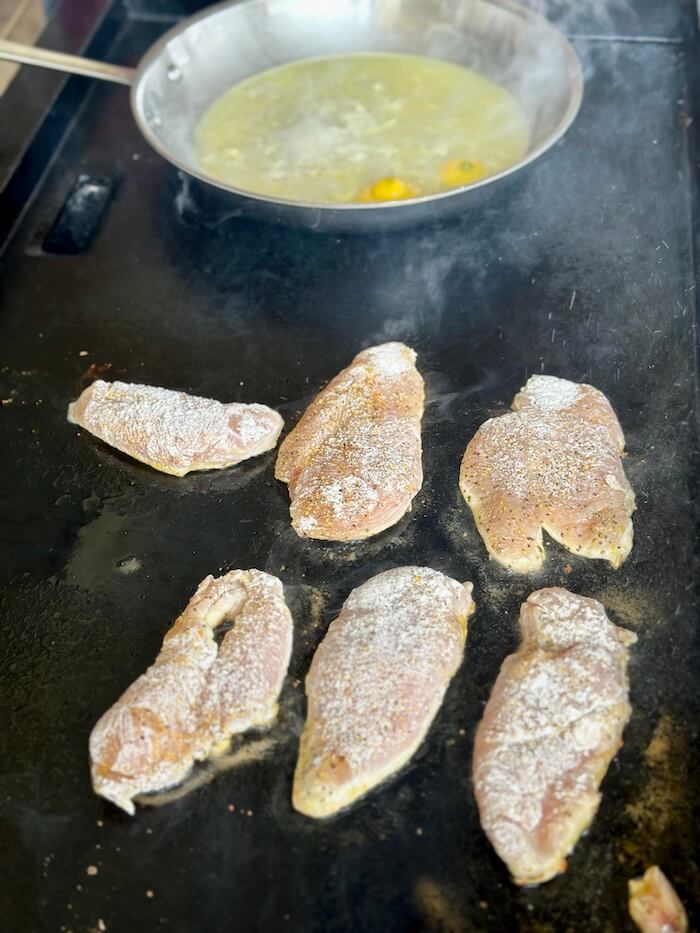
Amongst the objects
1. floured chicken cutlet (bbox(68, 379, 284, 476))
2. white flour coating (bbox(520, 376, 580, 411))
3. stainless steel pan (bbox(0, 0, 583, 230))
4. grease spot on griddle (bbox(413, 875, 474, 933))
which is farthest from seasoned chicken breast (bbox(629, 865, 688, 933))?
stainless steel pan (bbox(0, 0, 583, 230))

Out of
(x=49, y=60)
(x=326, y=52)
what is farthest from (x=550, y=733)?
(x=326, y=52)

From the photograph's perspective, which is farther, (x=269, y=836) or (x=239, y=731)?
(x=239, y=731)

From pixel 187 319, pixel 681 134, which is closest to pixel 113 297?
pixel 187 319

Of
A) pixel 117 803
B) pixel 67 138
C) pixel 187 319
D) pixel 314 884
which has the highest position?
pixel 67 138

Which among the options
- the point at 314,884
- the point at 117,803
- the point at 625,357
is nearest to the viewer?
the point at 314,884

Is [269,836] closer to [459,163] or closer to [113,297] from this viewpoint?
[113,297]

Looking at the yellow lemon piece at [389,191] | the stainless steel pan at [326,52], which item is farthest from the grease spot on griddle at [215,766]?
the yellow lemon piece at [389,191]

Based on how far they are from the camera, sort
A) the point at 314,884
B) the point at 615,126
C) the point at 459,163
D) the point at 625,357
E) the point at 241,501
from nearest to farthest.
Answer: the point at 314,884, the point at 241,501, the point at 625,357, the point at 459,163, the point at 615,126

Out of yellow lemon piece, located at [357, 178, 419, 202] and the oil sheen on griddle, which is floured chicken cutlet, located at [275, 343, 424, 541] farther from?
the oil sheen on griddle
